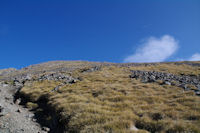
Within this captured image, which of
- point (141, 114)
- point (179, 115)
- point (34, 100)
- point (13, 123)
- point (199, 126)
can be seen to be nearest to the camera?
point (199, 126)

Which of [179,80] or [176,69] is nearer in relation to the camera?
[179,80]

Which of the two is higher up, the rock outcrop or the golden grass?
the golden grass

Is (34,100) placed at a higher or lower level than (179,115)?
lower

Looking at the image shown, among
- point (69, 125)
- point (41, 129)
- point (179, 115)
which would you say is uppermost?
point (179, 115)

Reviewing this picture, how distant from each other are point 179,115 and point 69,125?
18.8ft

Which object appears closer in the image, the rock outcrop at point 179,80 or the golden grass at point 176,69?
the rock outcrop at point 179,80

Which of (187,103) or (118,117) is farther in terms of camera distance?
(187,103)

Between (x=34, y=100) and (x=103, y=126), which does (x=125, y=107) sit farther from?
(x=34, y=100)

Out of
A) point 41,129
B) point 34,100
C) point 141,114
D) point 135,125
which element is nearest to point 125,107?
point 141,114

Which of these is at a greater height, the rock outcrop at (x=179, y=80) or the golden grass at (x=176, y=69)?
the golden grass at (x=176, y=69)

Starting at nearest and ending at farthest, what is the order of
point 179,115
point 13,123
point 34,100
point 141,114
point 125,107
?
point 179,115
point 141,114
point 13,123
point 125,107
point 34,100

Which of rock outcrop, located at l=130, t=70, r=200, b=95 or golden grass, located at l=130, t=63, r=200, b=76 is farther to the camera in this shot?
golden grass, located at l=130, t=63, r=200, b=76

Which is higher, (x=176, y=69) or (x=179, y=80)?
(x=176, y=69)

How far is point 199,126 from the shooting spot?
5039mm
